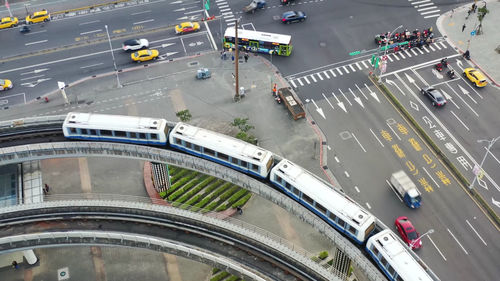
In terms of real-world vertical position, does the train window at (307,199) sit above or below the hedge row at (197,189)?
below

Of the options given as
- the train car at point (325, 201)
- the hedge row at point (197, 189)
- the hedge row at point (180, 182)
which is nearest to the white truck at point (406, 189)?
the train car at point (325, 201)

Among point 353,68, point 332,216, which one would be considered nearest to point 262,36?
point 353,68

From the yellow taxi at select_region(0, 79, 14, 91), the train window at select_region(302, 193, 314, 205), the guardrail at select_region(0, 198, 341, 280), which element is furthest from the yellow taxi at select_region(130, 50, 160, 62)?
the train window at select_region(302, 193, 314, 205)

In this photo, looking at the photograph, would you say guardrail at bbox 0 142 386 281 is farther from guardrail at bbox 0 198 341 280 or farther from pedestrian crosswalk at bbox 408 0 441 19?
pedestrian crosswalk at bbox 408 0 441 19

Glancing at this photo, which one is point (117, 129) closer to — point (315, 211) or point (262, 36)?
point (315, 211)

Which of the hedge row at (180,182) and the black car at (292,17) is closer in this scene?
the hedge row at (180,182)

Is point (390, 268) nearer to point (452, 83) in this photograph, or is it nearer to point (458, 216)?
point (458, 216)

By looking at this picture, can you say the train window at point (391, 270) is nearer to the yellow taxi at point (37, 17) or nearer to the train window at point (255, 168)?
the train window at point (255, 168)
